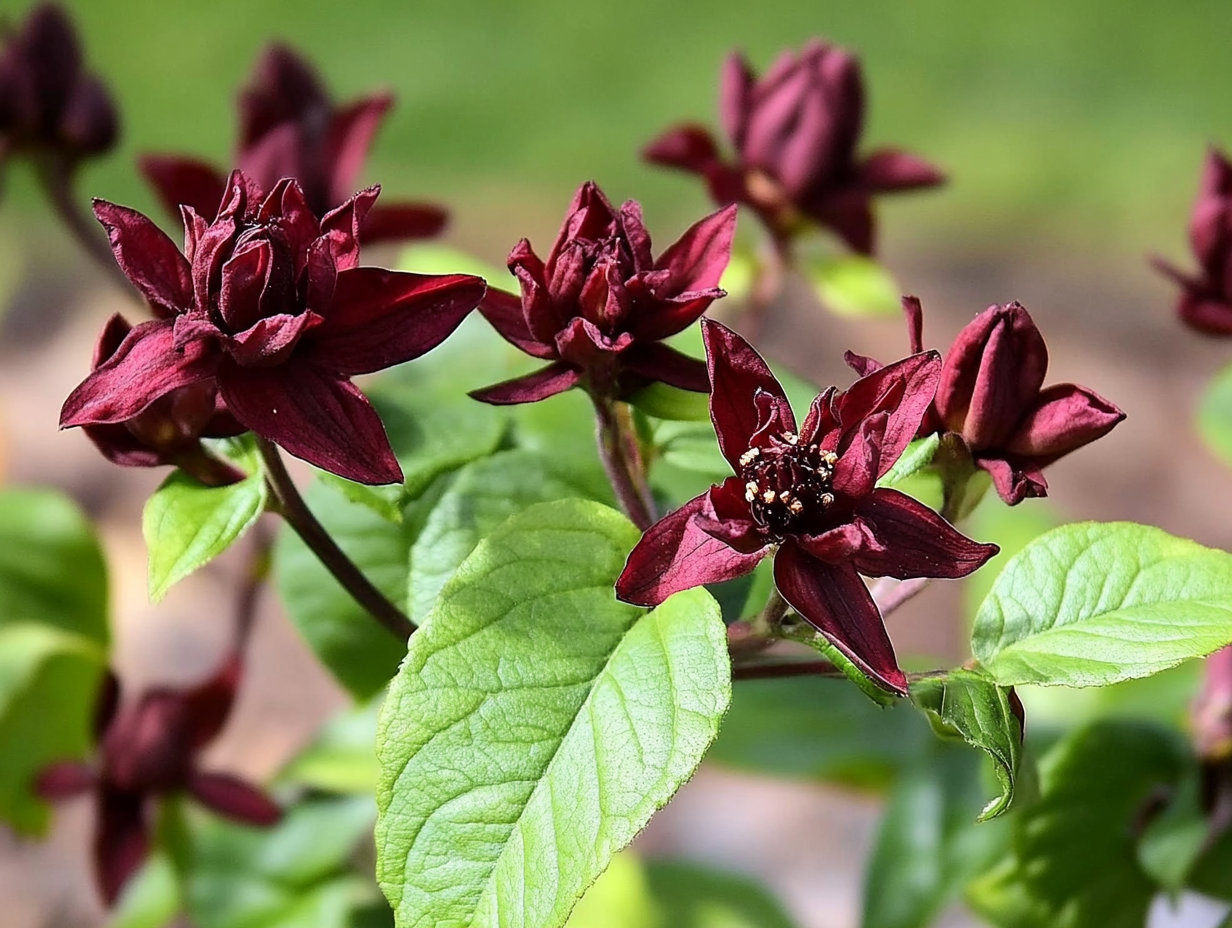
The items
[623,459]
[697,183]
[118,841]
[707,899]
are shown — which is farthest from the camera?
[697,183]

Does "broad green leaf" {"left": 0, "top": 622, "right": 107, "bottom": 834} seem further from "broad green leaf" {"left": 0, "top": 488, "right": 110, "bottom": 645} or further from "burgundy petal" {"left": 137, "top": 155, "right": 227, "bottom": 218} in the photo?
"burgundy petal" {"left": 137, "top": 155, "right": 227, "bottom": 218}

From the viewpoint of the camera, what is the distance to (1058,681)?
1.39 feet

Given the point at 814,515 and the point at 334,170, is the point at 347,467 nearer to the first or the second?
the point at 814,515

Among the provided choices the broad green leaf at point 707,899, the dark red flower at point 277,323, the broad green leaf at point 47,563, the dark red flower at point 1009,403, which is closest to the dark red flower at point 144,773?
the broad green leaf at point 47,563

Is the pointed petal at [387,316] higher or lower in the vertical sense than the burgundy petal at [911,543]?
higher

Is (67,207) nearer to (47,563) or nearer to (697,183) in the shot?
(47,563)

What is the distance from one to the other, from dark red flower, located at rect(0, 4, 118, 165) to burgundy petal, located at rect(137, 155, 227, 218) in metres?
0.14

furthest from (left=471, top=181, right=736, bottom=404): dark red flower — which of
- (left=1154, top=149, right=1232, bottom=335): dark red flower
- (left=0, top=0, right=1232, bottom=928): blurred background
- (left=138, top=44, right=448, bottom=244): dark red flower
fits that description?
(left=0, top=0, right=1232, bottom=928): blurred background

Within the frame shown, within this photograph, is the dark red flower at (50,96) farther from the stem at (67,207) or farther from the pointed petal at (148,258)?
the pointed petal at (148,258)

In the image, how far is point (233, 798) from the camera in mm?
737

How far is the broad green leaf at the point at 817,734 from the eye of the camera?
85 centimetres

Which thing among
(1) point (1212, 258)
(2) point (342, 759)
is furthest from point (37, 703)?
(1) point (1212, 258)

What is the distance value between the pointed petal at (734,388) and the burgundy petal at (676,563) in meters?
0.03

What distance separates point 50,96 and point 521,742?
0.62 meters
